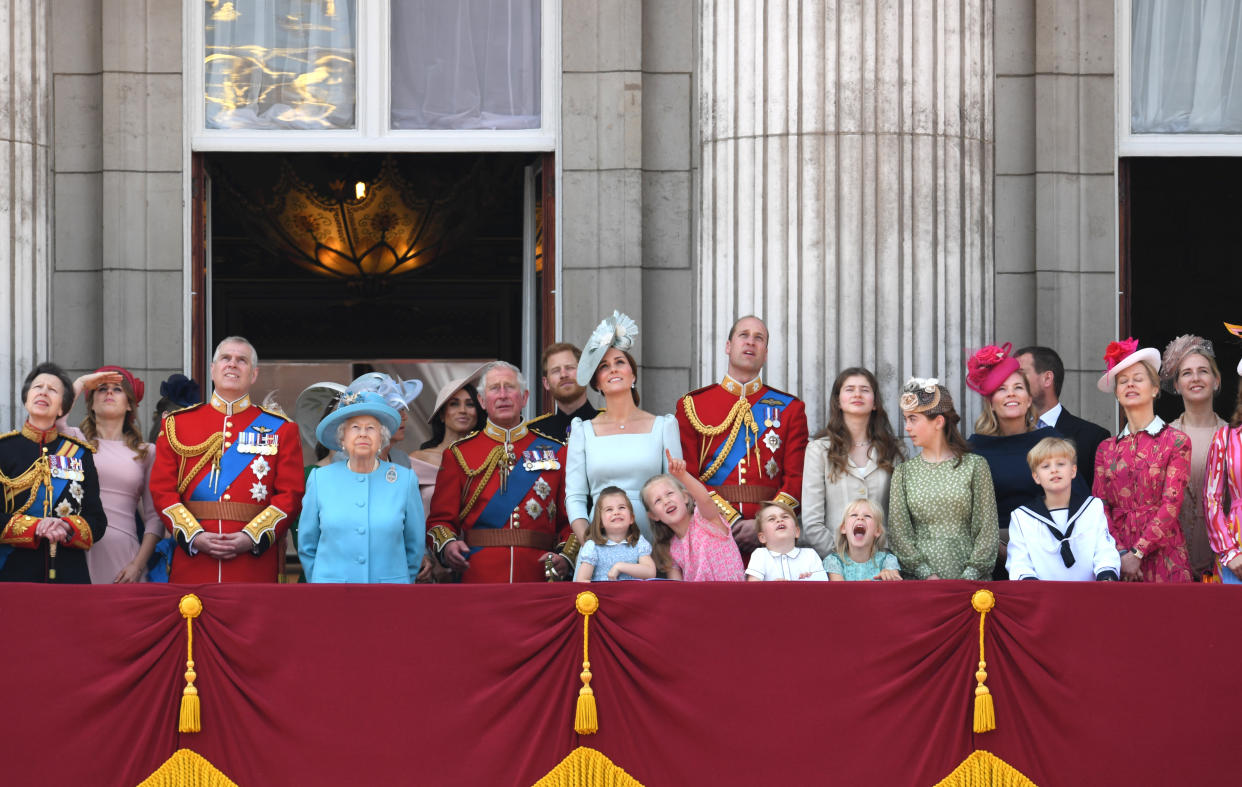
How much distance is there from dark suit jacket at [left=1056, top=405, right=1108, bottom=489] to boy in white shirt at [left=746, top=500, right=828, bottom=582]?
1.57 metres

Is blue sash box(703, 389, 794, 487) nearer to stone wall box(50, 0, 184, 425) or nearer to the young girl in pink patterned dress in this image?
the young girl in pink patterned dress

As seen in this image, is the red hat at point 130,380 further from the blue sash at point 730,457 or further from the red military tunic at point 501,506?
the blue sash at point 730,457

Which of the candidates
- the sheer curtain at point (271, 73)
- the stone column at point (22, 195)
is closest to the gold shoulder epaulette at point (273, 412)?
the stone column at point (22, 195)

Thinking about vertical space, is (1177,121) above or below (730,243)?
above

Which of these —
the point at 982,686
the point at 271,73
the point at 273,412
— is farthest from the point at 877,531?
the point at 271,73

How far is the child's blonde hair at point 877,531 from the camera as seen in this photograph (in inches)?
306

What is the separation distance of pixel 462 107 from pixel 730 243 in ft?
6.05

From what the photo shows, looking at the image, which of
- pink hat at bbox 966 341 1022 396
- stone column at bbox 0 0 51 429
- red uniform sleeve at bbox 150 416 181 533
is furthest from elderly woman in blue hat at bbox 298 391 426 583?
pink hat at bbox 966 341 1022 396

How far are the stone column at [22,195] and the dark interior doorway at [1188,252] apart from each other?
8.77 meters

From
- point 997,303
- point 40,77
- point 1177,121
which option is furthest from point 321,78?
point 1177,121

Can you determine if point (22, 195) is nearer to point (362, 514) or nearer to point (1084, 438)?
point (362, 514)

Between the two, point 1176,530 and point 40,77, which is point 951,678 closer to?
point 1176,530

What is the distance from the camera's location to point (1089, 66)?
33.8 feet

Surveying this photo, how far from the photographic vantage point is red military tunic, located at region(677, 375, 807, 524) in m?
8.53
